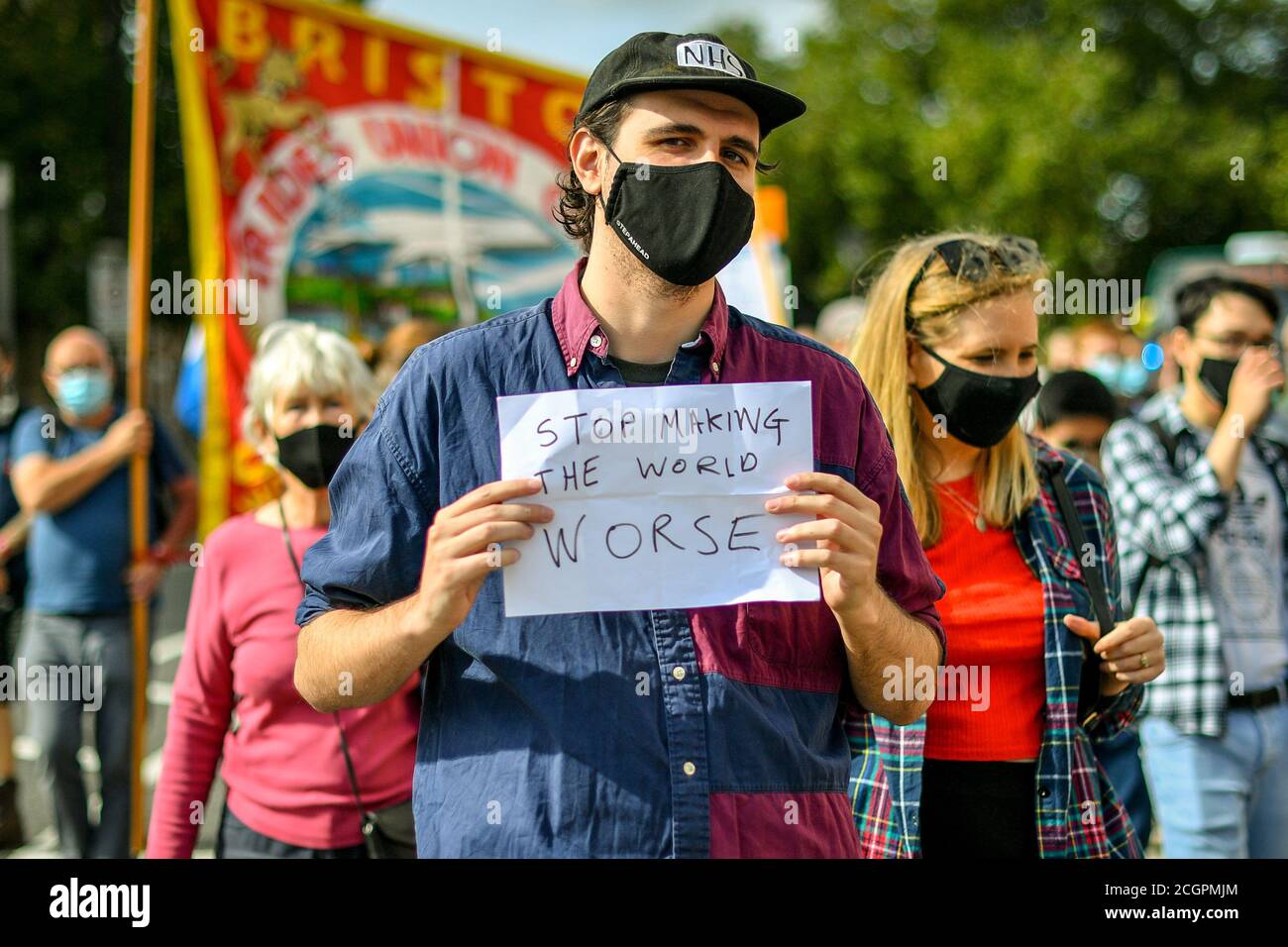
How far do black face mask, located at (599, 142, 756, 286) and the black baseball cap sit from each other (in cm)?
12

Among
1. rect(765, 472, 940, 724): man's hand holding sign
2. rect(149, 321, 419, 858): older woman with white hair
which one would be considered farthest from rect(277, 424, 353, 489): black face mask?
rect(765, 472, 940, 724): man's hand holding sign

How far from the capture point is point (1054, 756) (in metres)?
2.60

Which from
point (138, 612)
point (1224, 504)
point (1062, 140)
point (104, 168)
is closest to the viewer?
point (1224, 504)

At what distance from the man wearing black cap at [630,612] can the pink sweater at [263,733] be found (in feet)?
3.57

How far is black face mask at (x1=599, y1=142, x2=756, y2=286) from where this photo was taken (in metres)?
1.92

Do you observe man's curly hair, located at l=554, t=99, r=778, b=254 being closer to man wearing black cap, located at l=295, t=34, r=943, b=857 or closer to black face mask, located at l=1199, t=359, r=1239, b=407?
man wearing black cap, located at l=295, t=34, r=943, b=857

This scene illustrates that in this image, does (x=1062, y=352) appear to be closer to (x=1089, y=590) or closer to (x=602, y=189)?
(x=1089, y=590)

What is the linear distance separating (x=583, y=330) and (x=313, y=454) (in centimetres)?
151

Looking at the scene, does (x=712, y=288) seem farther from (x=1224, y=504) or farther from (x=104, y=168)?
(x=104, y=168)

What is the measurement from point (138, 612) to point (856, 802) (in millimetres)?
3724

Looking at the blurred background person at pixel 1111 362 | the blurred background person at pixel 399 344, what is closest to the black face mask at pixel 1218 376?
the blurred background person at pixel 399 344

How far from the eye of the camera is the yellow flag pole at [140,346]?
16.9 ft
